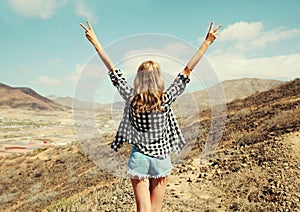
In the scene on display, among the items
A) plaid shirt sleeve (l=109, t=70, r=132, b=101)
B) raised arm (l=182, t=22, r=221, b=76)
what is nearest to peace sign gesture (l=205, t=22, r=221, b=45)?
raised arm (l=182, t=22, r=221, b=76)

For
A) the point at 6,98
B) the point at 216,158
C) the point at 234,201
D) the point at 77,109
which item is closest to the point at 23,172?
the point at 216,158

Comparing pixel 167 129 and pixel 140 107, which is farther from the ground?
pixel 140 107

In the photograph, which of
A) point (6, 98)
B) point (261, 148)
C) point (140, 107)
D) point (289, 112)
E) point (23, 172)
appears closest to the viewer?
point (140, 107)

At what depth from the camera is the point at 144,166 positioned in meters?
2.73

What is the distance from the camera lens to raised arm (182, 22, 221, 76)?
9.45 ft

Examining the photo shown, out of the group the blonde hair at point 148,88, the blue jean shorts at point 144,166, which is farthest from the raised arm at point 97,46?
the blue jean shorts at point 144,166

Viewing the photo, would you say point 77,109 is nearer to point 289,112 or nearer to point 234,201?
point 234,201

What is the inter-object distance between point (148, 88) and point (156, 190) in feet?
3.20

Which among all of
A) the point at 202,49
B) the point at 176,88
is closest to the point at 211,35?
the point at 202,49

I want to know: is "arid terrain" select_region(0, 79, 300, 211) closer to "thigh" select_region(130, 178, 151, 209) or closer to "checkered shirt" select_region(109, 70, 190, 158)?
"checkered shirt" select_region(109, 70, 190, 158)

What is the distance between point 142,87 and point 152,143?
499mm

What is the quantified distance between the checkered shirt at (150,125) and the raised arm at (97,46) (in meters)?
0.10

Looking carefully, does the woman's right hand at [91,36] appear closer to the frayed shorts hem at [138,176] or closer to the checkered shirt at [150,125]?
the checkered shirt at [150,125]

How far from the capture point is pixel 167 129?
2.83 metres
